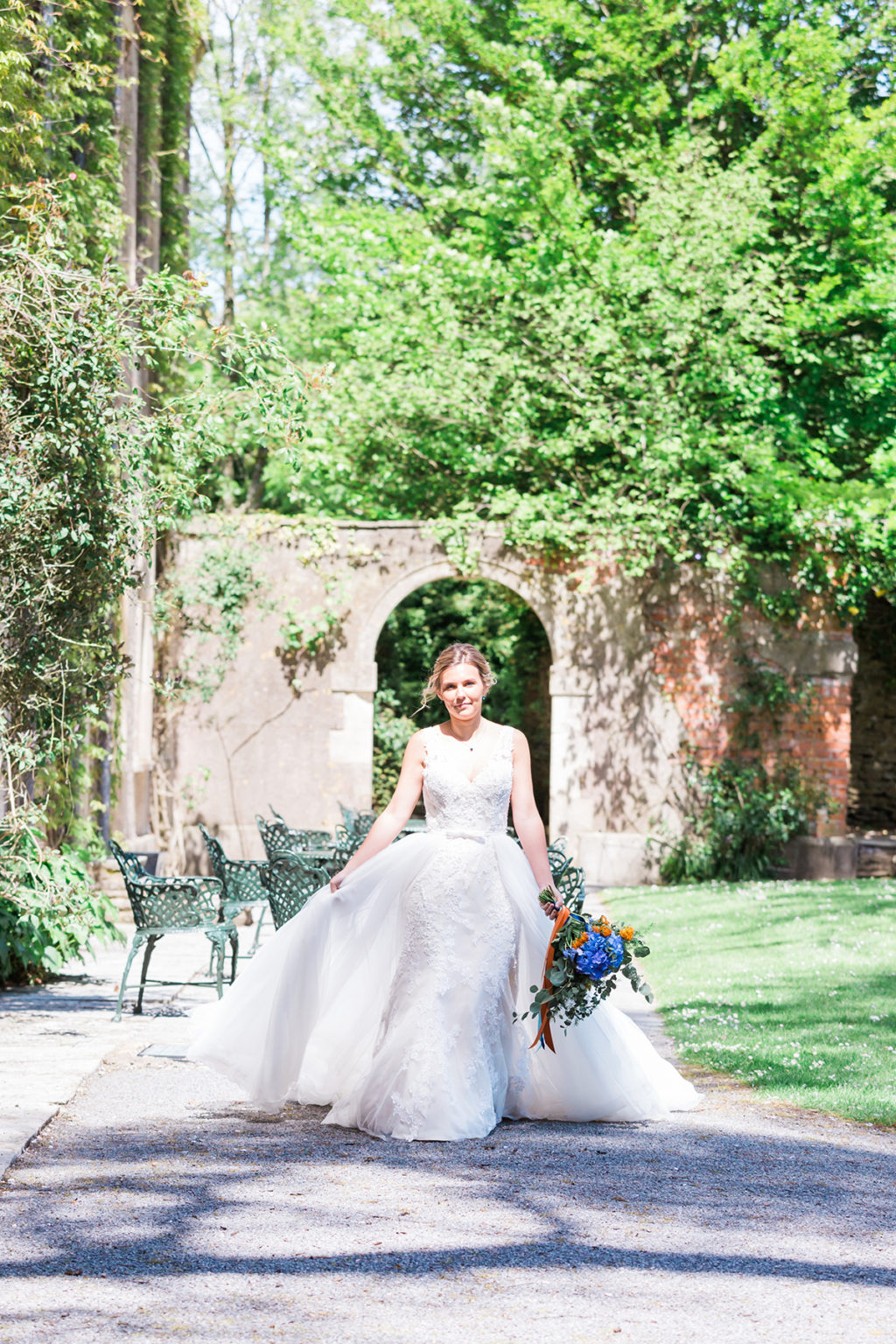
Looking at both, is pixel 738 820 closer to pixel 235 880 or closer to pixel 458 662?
pixel 235 880

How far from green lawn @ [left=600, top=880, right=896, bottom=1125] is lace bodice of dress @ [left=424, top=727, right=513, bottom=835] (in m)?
1.67

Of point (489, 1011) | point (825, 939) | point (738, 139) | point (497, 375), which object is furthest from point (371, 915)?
point (738, 139)

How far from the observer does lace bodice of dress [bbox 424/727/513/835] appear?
5113 millimetres

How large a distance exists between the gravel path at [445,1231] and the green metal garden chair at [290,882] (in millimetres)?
1978

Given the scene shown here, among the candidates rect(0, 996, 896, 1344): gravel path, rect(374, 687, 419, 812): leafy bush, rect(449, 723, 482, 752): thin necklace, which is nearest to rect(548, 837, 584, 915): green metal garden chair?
rect(449, 723, 482, 752): thin necklace

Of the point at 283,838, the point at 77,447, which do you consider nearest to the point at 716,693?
the point at 283,838

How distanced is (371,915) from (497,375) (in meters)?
10.7

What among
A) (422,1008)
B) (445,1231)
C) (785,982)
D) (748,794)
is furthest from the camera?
(748,794)

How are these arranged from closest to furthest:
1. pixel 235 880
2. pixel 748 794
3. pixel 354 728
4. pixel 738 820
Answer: pixel 235 880
pixel 738 820
pixel 748 794
pixel 354 728

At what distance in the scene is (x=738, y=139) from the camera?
17141mm

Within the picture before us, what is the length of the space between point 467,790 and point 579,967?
802 millimetres

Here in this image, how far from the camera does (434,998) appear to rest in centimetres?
488

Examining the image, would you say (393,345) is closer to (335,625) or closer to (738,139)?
(335,625)

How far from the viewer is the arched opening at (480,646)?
18.5 meters
